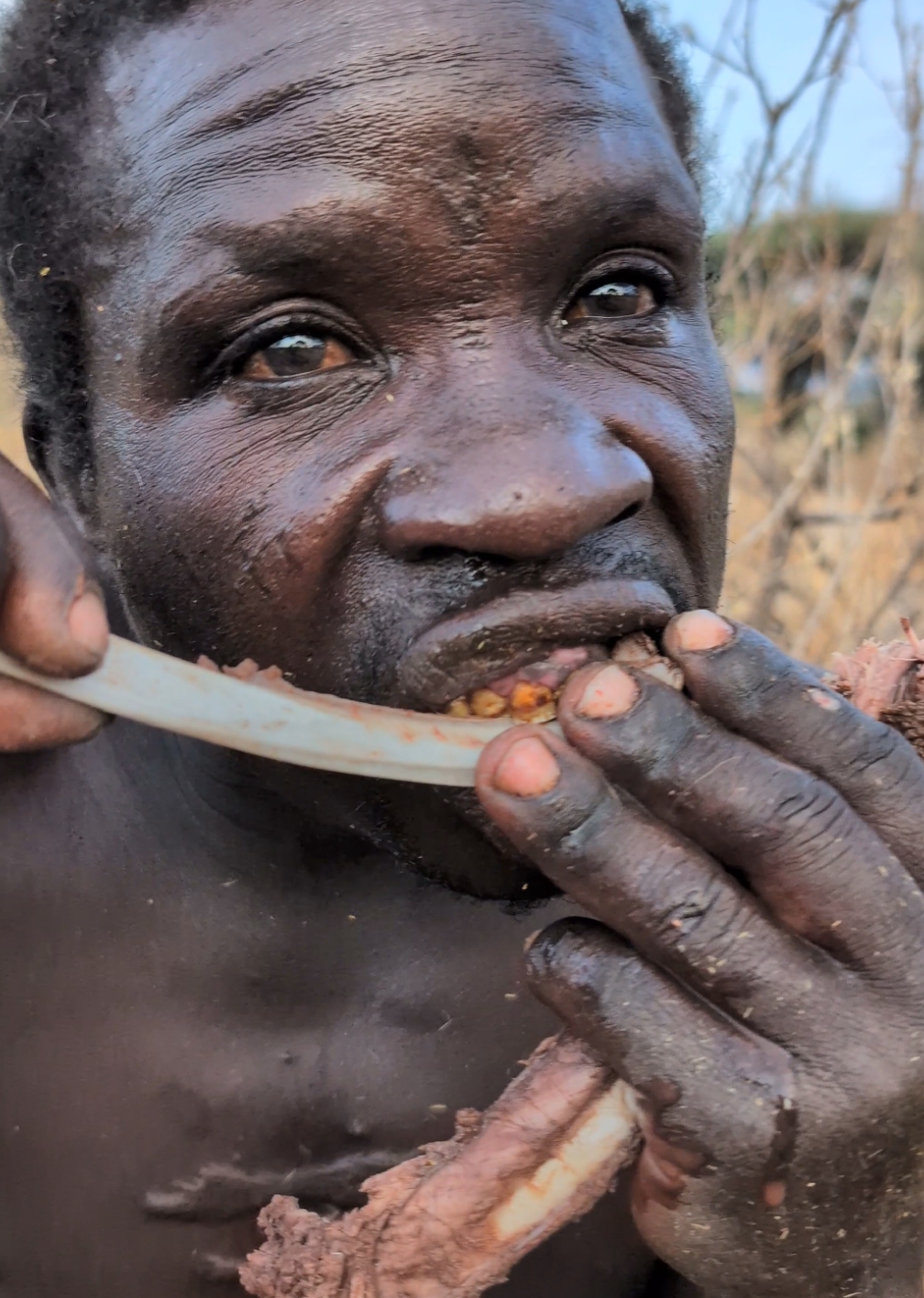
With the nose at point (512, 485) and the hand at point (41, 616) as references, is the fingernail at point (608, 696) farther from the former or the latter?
the hand at point (41, 616)

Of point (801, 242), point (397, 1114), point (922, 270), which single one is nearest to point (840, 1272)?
point (397, 1114)

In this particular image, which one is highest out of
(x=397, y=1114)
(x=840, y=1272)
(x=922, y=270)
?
(x=840, y=1272)

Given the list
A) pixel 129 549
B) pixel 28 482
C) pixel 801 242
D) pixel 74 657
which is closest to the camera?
pixel 74 657

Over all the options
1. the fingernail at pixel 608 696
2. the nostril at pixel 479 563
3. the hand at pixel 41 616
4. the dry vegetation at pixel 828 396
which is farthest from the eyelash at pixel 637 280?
the dry vegetation at pixel 828 396

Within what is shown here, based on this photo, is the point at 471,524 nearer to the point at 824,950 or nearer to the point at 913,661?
the point at 824,950

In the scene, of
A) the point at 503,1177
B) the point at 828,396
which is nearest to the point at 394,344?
the point at 503,1177

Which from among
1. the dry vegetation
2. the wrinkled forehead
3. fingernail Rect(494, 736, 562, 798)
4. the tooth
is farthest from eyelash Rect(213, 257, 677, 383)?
the dry vegetation

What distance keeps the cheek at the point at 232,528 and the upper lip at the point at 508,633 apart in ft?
0.43

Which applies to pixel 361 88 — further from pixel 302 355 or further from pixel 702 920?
pixel 702 920

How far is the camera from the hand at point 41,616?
0.82 metres

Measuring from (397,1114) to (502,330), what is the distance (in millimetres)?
967

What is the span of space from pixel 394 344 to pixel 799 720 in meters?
0.53

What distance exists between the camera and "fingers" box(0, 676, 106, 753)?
0.89 metres

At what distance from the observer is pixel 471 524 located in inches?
37.0
